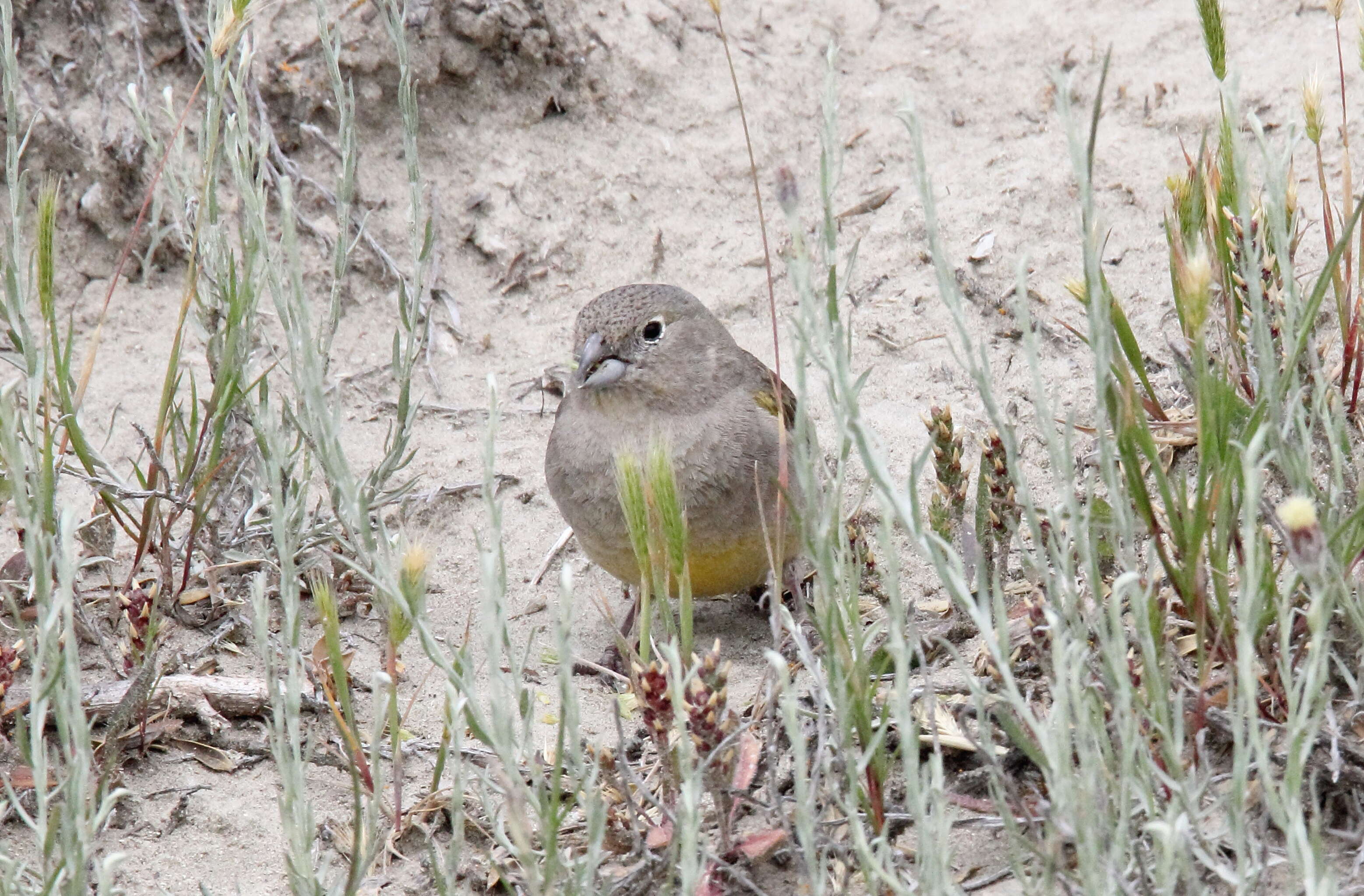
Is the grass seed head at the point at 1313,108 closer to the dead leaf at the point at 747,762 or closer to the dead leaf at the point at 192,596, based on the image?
the dead leaf at the point at 747,762

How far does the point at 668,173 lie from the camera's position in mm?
6055

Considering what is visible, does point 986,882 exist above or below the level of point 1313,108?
below

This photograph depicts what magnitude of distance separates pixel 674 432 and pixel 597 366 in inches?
11.3

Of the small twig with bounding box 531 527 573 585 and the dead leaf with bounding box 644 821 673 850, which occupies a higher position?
the small twig with bounding box 531 527 573 585

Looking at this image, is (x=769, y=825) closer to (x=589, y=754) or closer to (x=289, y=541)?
(x=589, y=754)

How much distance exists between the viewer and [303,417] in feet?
12.4

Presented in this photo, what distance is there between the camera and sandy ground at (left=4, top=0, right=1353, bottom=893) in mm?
5113

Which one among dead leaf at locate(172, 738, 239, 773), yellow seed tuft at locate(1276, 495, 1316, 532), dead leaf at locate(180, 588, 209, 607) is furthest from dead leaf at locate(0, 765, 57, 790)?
yellow seed tuft at locate(1276, 495, 1316, 532)

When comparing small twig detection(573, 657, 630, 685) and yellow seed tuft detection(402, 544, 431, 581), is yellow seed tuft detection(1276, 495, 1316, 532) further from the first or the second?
small twig detection(573, 657, 630, 685)

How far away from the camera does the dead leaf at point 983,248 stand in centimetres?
534

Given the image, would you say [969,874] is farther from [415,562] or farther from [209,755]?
[209,755]

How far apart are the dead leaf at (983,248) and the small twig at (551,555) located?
172 cm

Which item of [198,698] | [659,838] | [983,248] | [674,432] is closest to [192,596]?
[198,698]

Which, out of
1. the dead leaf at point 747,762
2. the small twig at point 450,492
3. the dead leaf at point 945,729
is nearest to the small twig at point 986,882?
the dead leaf at point 945,729
